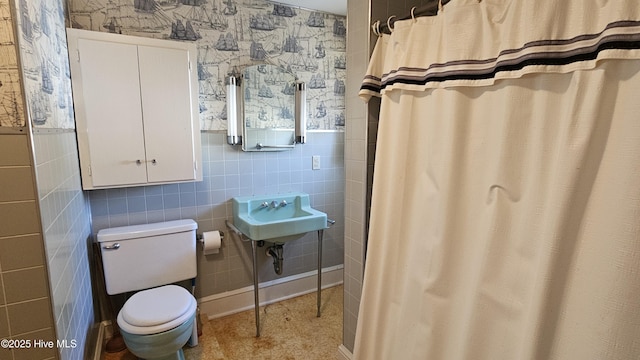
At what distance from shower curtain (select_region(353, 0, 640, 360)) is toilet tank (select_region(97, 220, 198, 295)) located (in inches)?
51.2

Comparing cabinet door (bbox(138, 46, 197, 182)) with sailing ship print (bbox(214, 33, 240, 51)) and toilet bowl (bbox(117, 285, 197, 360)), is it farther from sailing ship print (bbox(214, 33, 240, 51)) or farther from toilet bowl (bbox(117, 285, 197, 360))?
toilet bowl (bbox(117, 285, 197, 360))

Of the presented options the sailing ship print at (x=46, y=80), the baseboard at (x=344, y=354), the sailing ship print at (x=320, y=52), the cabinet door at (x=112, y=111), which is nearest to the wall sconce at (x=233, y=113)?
the cabinet door at (x=112, y=111)

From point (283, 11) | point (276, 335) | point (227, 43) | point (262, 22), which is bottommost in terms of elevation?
point (276, 335)

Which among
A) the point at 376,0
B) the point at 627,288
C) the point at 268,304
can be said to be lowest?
the point at 268,304

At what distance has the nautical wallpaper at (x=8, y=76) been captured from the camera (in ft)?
3.05

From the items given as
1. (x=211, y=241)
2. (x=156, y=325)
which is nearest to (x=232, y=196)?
(x=211, y=241)

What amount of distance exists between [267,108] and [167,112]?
2.43 ft

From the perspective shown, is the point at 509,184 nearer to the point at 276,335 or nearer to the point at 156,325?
the point at 156,325

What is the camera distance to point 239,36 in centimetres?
226

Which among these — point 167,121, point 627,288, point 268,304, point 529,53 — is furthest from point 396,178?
point 268,304

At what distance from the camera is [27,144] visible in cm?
100

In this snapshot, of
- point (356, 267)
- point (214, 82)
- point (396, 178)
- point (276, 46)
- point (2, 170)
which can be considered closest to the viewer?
point (2, 170)

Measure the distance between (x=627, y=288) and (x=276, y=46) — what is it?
7.78ft

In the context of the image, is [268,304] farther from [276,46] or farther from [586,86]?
[586,86]
